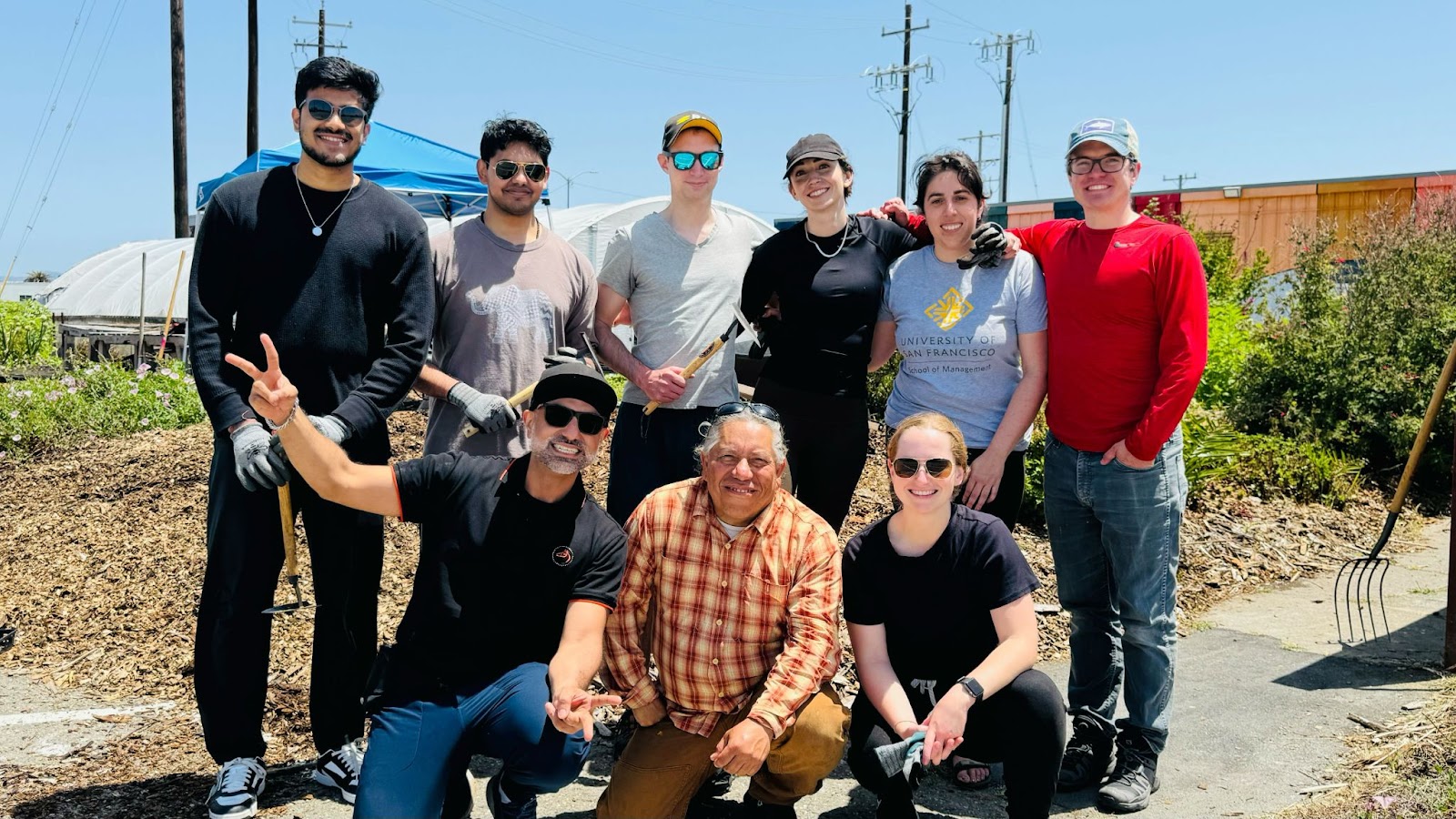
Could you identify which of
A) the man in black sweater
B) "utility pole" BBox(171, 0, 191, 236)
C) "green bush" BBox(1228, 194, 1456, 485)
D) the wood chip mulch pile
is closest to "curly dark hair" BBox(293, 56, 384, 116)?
the man in black sweater

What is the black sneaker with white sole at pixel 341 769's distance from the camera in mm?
3559

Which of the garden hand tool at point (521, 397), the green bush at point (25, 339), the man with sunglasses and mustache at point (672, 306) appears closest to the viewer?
the garden hand tool at point (521, 397)

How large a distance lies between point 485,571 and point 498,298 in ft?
3.35

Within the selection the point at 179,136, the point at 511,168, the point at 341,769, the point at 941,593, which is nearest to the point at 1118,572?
the point at 941,593

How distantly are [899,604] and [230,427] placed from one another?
205 centimetres

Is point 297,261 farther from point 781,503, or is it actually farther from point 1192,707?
point 1192,707

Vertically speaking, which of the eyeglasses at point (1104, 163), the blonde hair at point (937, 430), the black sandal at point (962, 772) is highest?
the eyeglasses at point (1104, 163)

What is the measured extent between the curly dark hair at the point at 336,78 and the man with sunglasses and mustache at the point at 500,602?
118 centimetres

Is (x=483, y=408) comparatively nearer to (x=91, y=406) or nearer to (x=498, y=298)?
(x=498, y=298)

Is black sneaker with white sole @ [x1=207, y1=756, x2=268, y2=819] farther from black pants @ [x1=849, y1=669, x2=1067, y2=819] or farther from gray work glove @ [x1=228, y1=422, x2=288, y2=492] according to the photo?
black pants @ [x1=849, y1=669, x2=1067, y2=819]

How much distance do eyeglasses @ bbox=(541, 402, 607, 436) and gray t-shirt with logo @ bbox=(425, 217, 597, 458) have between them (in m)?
0.64

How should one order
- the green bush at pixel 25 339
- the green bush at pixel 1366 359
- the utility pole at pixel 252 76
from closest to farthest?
the green bush at pixel 1366 359 → the green bush at pixel 25 339 → the utility pole at pixel 252 76

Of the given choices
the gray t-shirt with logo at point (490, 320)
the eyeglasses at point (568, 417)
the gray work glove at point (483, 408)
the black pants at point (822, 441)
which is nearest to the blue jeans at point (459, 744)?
the eyeglasses at point (568, 417)

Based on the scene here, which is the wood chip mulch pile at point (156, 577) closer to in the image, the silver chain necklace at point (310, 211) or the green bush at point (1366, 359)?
the green bush at point (1366, 359)
